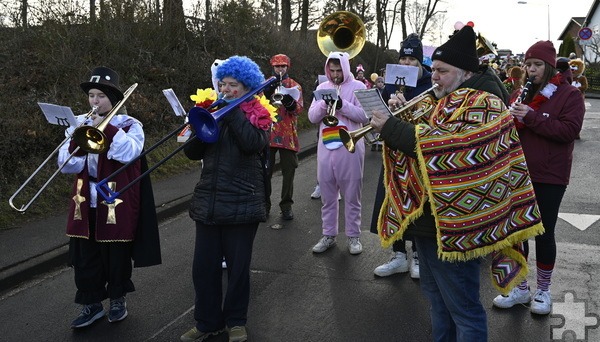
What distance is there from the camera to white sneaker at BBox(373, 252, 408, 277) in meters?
5.14

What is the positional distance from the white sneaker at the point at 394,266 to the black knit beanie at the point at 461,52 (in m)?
2.63

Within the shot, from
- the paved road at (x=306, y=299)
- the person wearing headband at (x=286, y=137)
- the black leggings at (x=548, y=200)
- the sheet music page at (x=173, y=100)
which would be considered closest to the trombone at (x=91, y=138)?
the sheet music page at (x=173, y=100)

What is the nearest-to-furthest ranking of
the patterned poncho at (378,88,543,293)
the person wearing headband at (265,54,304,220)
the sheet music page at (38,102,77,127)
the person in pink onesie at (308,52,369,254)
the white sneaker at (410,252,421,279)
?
the patterned poncho at (378,88,543,293), the sheet music page at (38,102,77,127), the white sneaker at (410,252,421,279), the person in pink onesie at (308,52,369,254), the person wearing headband at (265,54,304,220)

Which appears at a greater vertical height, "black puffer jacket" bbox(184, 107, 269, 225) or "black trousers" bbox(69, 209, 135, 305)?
"black puffer jacket" bbox(184, 107, 269, 225)

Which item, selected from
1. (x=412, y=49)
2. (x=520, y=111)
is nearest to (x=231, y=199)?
(x=520, y=111)

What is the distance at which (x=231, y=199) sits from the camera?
3.73 m

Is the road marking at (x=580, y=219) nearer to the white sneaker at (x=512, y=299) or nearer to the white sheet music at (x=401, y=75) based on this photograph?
the white sneaker at (x=512, y=299)

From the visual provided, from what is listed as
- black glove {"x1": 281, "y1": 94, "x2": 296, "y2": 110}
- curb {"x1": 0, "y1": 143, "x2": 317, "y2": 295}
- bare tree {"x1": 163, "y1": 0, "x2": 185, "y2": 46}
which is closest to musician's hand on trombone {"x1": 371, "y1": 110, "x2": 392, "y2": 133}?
black glove {"x1": 281, "y1": 94, "x2": 296, "y2": 110}

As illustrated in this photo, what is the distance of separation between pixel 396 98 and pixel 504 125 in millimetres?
837

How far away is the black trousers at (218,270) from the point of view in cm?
380

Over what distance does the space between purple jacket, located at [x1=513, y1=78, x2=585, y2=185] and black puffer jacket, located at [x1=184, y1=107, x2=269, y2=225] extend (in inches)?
78.3

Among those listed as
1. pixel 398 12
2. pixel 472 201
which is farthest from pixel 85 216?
pixel 398 12

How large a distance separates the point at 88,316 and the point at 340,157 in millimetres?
2699

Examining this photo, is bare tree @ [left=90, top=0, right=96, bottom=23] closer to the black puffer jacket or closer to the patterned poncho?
the black puffer jacket
